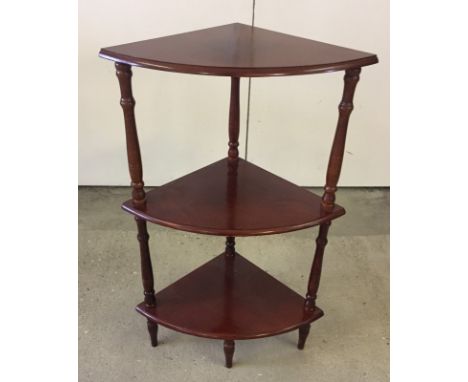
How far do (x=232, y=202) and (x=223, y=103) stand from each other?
111 centimetres

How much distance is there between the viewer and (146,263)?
1.80 meters

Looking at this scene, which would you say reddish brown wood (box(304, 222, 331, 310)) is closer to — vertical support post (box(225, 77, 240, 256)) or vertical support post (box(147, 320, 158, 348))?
vertical support post (box(225, 77, 240, 256))

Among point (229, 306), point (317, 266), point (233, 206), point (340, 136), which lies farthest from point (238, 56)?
point (229, 306)

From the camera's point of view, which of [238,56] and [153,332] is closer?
[238,56]

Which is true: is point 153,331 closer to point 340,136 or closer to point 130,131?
point 130,131

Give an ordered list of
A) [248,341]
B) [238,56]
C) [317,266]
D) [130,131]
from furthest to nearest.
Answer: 1. [248,341]
2. [317,266]
3. [130,131]
4. [238,56]

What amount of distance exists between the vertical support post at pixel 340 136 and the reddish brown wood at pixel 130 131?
0.56 meters

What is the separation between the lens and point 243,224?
5.15 feet

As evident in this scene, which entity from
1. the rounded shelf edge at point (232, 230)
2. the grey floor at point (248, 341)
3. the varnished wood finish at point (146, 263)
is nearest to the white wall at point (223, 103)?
the grey floor at point (248, 341)

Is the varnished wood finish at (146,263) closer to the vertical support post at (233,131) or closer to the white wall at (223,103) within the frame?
the vertical support post at (233,131)

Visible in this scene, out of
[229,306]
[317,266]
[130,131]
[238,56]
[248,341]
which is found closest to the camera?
[238,56]

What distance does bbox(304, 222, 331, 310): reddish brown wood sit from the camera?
1735mm

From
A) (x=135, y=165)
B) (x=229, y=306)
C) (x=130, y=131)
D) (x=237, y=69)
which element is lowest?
(x=229, y=306)

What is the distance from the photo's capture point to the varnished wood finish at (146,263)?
5.71ft
